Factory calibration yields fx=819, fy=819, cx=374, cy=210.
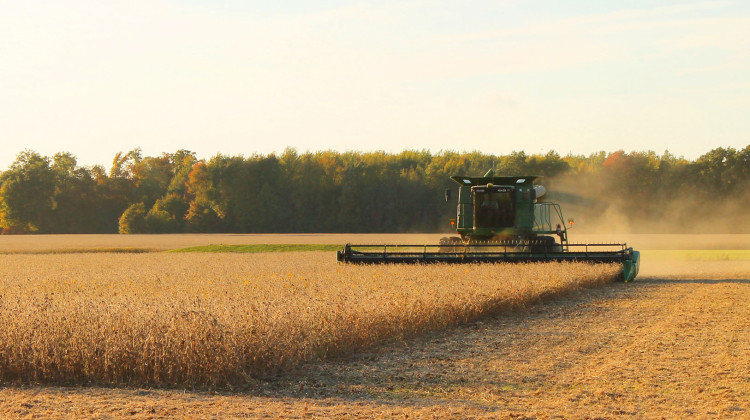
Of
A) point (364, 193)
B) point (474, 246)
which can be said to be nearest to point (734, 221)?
point (364, 193)

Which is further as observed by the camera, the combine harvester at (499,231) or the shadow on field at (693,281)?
the shadow on field at (693,281)

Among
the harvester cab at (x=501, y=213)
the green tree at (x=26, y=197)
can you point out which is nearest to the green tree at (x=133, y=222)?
the green tree at (x=26, y=197)

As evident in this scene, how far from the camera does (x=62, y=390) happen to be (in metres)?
8.37

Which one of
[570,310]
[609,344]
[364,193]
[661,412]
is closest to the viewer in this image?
[661,412]

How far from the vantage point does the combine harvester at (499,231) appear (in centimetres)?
2120

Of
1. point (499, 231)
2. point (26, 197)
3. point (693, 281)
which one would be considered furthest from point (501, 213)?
point (26, 197)

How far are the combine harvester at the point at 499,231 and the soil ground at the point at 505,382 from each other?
7.57m

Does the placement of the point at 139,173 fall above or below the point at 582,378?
above

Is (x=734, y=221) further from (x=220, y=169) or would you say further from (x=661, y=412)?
(x=661, y=412)

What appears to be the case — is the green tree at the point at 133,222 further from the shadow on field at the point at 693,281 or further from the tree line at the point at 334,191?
the shadow on field at the point at 693,281

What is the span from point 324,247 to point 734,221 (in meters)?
42.4

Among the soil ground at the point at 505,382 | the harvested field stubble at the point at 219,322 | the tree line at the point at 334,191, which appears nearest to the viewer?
the soil ground at the point at 505,382

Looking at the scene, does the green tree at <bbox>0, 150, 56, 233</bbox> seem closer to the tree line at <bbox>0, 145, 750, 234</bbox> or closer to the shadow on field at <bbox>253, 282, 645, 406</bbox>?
the tree line at <bbox>0, 145, 750, 234</bbox>

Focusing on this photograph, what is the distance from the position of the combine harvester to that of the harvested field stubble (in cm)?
497
